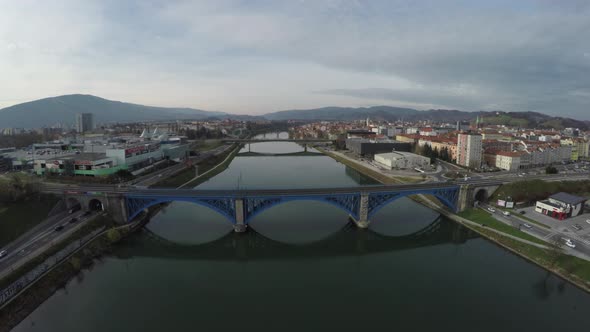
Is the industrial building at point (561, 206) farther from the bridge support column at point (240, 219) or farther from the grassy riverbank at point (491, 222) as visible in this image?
the bridge support column at point (240, 219)

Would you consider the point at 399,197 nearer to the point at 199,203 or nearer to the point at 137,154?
the point at 199,203

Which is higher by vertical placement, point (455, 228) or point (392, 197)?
point (392, 197)

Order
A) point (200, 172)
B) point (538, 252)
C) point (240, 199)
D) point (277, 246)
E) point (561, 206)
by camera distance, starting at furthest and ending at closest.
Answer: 1. point (200, 172)
2. point (561, 206)
3. point (240, 199)
4. point (277, 246)
5. point (538, 252)

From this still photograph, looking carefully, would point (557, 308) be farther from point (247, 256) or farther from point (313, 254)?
point (247, 256)

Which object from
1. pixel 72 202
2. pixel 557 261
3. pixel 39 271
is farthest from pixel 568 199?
pixel 72 202

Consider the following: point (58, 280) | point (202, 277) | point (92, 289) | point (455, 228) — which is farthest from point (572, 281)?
point (58, 280)

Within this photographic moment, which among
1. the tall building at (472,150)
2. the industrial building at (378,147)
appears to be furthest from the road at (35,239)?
the industrial building at (378,147)

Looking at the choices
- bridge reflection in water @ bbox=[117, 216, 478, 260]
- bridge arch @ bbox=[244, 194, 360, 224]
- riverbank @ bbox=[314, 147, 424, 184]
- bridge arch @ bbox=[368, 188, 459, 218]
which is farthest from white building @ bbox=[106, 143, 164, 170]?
riverbank @ bbox=[314, 147, 424, 184]

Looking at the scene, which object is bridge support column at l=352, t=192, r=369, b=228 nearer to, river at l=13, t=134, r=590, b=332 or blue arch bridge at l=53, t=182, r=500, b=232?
blue arch bridge at l=53, t=182, r=500, b=232
